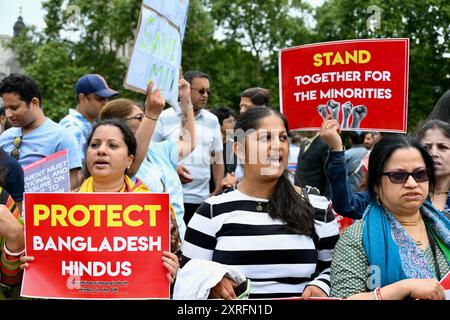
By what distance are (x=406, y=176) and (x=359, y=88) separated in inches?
57.2

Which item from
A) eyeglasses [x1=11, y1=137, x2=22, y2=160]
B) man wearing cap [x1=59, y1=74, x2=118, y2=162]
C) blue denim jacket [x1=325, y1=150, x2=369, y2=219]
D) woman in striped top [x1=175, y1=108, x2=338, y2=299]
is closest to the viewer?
woman in striped top [x1=175, y1=108, x2=338, y2=299]

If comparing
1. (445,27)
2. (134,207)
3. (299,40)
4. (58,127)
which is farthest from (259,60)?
(134,207)

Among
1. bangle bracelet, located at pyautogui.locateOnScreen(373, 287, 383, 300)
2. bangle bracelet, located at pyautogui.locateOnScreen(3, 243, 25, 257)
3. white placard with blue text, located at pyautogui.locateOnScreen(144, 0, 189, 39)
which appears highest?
white placard with blue text, located at pyautogui.locateOnScreen(144, 0, 189, 39)

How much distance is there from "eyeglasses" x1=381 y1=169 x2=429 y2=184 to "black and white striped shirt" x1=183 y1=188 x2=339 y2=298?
34 cm

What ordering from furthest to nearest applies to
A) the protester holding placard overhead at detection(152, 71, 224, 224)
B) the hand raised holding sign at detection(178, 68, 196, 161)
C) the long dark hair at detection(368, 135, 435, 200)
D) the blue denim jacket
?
the protester holding placard overhead at detection(152, 71, 224, 224) < the hand raised holding sign at detection(178, 68, 196, 161) < the blue denim jacket < the long dark hair at detection(368, 135, 435, 200)

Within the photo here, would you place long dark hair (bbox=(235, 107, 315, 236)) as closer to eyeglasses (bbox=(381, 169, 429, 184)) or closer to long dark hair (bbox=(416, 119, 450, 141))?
eyeglasses (bbox=(381, 169, 429, 184))

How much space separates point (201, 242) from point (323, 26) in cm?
2895

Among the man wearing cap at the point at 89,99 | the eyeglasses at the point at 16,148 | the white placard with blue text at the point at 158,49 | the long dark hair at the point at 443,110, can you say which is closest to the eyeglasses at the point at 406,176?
the long dark hair at the point at 443,110

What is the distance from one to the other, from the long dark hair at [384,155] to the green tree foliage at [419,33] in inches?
877

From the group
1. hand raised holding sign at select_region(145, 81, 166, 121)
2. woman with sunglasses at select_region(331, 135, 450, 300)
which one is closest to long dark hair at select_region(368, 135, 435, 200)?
woman with sunglasses at select_region(331, 135, 450, 300)

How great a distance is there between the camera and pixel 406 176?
120 inches

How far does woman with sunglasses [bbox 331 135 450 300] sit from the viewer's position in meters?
2.85

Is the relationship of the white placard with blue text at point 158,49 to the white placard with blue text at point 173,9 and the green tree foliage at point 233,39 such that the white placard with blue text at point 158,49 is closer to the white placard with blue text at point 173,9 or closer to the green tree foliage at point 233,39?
the white placard with blue text at point 173,9

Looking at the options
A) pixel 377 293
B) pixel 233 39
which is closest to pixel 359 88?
pixel 377 293
